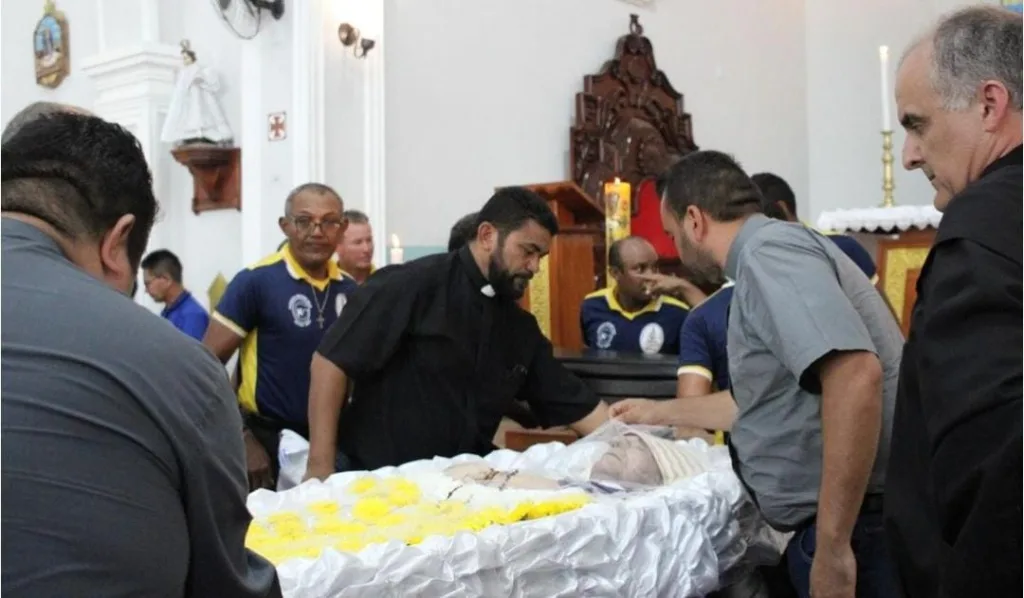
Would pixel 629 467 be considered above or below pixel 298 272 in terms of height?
below

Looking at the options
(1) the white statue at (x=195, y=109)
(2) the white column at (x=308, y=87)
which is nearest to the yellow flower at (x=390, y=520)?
(2) the white column at (x=308, y=87)

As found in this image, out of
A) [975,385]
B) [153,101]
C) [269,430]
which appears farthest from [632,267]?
[975,385]

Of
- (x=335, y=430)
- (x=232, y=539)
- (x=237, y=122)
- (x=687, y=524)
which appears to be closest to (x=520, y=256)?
(x=335, y=430)

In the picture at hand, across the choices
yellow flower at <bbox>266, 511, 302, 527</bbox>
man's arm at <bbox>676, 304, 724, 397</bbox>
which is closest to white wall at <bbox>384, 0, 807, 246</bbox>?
man's arm at <bbox>676, 304, 724, 397</bbox>

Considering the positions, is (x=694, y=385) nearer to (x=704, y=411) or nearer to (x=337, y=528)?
(x=704, y=411)

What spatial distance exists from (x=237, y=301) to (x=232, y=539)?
3.12 metres

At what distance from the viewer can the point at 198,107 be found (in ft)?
24.4

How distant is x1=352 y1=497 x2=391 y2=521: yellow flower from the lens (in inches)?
106

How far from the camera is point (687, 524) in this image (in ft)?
9.57

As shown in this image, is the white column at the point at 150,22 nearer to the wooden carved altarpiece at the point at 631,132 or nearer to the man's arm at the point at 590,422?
the wooden carved altarpiece at the point at 631,132

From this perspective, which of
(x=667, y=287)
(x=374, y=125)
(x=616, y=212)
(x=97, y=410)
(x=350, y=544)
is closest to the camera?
(x=97, y=410)

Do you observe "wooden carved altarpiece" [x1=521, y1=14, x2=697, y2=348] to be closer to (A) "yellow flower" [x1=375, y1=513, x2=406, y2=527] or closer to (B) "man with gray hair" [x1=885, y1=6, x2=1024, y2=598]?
(A) "yellow flower" [x1=375, y1=513, x2=406, y2=527]

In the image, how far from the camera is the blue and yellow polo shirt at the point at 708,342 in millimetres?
3889

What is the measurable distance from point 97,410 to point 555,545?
4.82 feet
